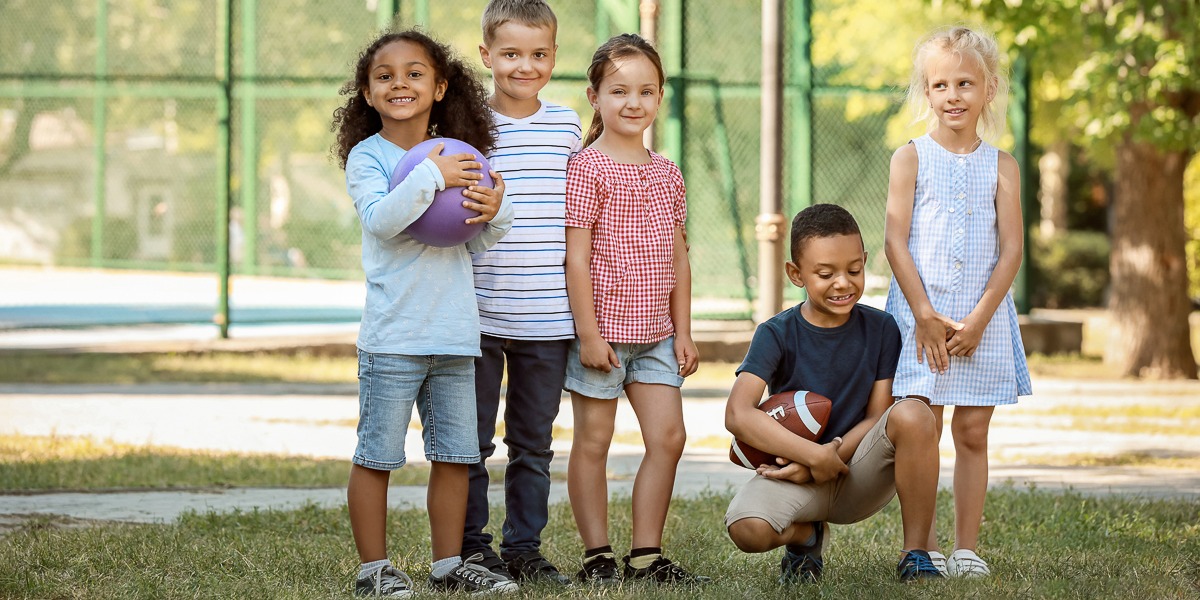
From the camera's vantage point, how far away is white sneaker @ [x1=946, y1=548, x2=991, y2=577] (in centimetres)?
430

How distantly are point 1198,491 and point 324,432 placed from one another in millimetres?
4333

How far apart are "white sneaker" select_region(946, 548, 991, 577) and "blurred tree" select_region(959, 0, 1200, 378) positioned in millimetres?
6384

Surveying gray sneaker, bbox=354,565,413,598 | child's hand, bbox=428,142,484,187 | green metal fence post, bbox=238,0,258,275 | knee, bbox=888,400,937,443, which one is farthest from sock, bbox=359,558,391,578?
green metal fence post, bbox=238,0,258,275

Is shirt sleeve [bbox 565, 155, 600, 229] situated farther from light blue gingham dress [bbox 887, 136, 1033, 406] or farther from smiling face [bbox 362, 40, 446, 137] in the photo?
light blue gingham dress [bbox 887, 136, 1033, 406]

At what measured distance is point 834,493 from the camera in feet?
14.0

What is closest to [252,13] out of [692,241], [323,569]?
[692,241]

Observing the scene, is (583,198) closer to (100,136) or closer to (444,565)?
(444,565)

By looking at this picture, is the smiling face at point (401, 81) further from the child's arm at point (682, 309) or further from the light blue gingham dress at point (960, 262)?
the light blue gingham dress at point (960, 262)

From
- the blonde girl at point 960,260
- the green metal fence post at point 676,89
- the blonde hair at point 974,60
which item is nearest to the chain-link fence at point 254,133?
the green metal fence post at point 676,89

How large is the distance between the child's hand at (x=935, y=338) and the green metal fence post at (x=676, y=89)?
285 inches

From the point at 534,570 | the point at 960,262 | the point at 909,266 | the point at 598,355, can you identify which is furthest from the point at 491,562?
the point at 960,262

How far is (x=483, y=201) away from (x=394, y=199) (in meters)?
0.26

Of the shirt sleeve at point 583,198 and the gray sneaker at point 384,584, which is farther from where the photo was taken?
the shirt sleeve at point 583,198

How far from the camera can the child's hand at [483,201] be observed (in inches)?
156
